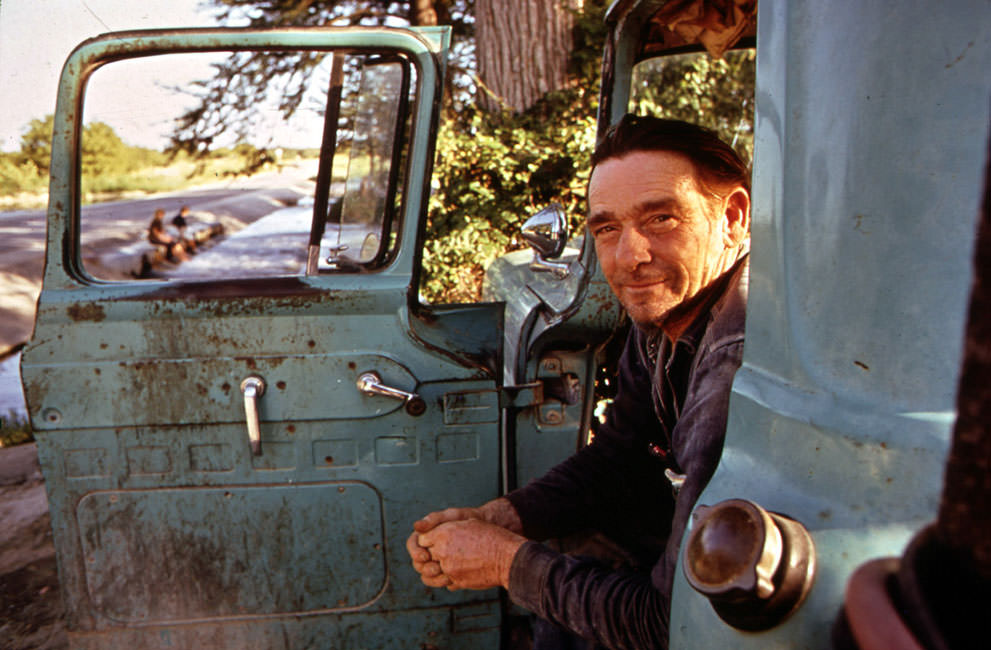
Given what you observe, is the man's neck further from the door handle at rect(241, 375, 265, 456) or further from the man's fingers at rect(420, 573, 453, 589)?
the door handle at rect(241, 375, 265, 456)

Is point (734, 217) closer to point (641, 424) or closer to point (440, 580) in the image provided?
point (641, 424)

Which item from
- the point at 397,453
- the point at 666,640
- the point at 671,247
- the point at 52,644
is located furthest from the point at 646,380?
the point at 52,644

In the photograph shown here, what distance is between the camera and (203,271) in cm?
211

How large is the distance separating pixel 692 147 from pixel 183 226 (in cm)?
173

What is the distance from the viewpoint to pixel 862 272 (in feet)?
2.64

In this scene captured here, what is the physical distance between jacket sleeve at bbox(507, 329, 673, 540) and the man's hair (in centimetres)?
56

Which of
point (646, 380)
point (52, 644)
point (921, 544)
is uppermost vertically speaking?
point (921, 544)

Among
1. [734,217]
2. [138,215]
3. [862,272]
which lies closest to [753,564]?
[862,272]

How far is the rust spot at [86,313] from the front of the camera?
6.01 feet

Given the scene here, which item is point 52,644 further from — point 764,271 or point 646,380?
point 764,271

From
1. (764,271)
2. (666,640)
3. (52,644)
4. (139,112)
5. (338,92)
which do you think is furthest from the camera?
(52,644)

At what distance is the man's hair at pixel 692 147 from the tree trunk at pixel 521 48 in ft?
16.8

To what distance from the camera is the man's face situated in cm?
A: 162

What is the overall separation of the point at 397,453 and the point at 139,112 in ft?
3.89
